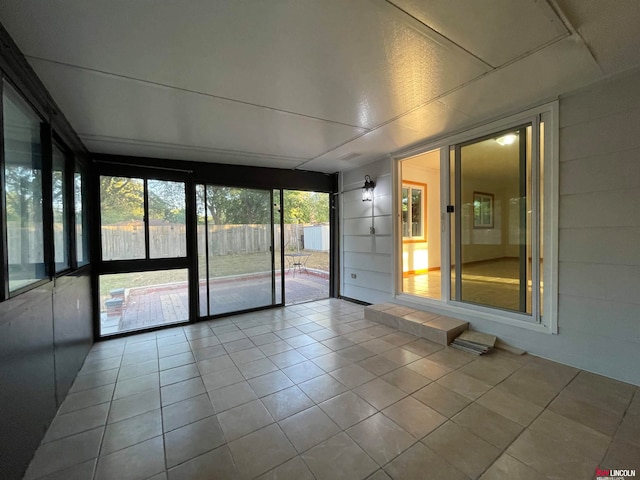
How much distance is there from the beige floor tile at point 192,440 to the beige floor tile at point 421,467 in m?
1.04

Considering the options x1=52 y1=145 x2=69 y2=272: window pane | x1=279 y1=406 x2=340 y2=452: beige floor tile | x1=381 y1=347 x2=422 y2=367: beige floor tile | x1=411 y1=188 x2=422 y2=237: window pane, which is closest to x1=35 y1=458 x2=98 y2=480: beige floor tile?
x1=279 y1=406 x2=340 y2=452: beige floor tile

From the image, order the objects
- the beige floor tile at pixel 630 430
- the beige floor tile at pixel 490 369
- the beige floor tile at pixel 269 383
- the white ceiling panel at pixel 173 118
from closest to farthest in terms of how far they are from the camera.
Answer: the beige floor tile at pixel 630 430 < the white ceiling panel at pixel 173 118 < the beige floor tile at pixel 269 383 < the beige floor tile at pixel 490 369

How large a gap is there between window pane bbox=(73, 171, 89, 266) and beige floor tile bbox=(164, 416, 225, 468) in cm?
234

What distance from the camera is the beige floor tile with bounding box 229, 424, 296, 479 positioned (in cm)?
147

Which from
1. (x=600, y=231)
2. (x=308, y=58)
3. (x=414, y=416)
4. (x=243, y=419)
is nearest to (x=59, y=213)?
(x=243, y=419)

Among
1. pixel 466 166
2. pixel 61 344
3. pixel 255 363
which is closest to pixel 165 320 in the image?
pixel 61 344

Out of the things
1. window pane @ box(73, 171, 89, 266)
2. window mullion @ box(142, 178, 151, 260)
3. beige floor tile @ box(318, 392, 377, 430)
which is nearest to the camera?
beige floor tile @ box(318, 392, 377, 430)

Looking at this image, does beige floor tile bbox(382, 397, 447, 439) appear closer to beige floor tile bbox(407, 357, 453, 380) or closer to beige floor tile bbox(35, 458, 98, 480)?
beige floor tile bbox(407, 357, 453, 380)

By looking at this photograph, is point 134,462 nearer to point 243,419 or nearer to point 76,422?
point 243,419

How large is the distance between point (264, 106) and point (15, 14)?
4.96ft

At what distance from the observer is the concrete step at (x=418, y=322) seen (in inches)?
119

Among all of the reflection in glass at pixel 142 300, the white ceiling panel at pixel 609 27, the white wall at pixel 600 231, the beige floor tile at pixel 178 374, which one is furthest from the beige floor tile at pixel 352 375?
the white ceiling panel at pixel 609 27

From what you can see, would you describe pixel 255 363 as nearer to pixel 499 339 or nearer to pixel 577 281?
pixel 499 339

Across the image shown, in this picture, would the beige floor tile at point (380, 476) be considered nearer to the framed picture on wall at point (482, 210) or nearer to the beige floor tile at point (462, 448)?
the beige floor tile at point (462, 448)
